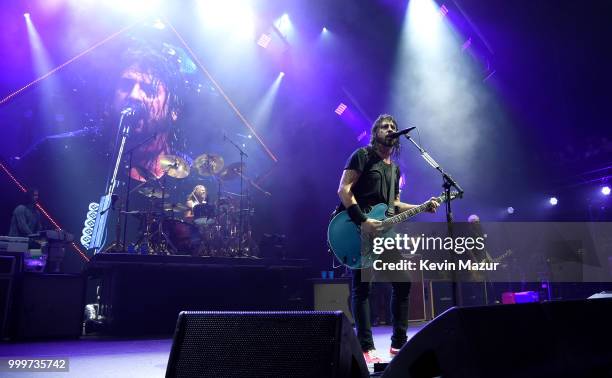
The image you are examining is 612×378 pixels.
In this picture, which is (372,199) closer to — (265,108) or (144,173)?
(144,173)

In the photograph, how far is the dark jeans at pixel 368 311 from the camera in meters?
2.88

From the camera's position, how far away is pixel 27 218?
7.61 m

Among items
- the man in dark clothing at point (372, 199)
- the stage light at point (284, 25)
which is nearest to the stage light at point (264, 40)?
the stage light at point (284, 25)

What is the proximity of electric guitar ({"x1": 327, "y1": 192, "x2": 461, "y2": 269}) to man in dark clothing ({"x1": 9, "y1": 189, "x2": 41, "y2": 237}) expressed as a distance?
6671mm

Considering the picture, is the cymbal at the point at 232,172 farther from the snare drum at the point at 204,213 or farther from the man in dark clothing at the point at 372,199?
the man in dark clothing at the point at 372,199

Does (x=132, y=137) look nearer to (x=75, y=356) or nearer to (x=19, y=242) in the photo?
(x=19, y=242)

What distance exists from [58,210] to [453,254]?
815cm

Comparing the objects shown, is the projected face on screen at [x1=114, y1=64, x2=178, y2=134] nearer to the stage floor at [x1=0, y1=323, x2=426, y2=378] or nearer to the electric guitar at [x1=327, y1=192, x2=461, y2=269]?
the stage floor at [x1=0, y1=323, x2=426, y2=378]

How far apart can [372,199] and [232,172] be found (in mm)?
6368

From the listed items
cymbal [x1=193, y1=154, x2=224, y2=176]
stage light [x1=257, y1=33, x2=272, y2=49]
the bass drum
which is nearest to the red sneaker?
the bass drum

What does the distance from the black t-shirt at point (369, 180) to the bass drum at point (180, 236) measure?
4.78m

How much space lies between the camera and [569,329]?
1.37 metres

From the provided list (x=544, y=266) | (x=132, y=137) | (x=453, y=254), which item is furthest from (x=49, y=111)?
(x=544, y=266)

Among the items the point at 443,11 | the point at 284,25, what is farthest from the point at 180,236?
the point at 443,11
